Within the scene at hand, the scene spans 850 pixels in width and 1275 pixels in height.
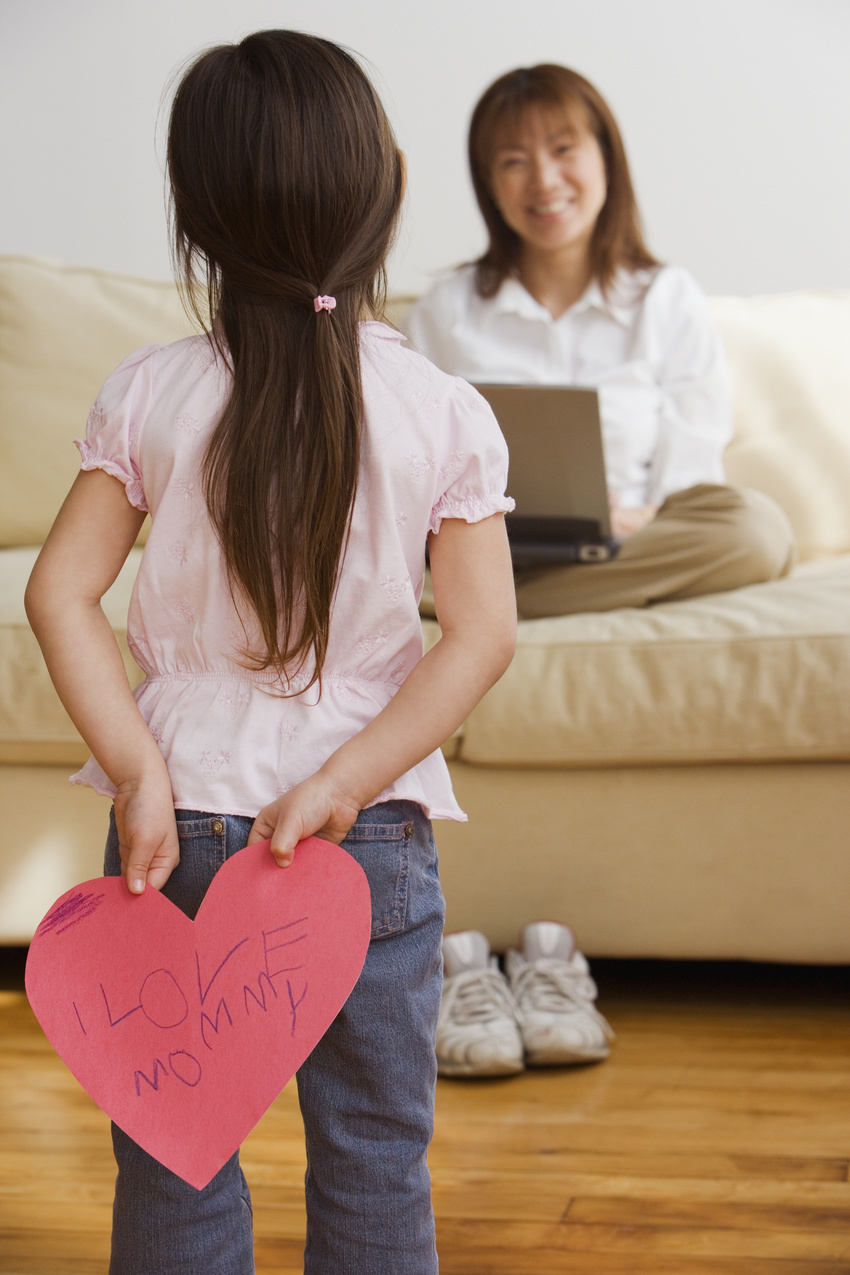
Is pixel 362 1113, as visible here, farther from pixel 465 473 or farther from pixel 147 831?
pixel 465 473

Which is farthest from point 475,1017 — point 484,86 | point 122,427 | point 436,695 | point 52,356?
point 484,86

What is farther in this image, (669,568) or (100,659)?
(669,568)

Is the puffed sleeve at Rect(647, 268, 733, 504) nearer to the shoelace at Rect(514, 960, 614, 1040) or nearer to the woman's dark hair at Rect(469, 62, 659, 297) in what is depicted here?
the woman's dark hair at Rect(469, 62, 659, 297)

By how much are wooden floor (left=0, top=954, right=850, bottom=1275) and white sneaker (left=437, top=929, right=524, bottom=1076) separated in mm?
25

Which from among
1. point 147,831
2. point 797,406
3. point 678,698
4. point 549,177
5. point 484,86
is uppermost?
point 484,86

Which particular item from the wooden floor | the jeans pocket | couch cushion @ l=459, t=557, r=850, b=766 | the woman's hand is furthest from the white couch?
the jeans pocket

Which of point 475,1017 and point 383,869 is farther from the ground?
point 383,869

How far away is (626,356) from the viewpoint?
1.92m

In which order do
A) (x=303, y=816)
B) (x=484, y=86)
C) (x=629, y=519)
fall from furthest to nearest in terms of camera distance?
(x=484, y=86), (x=629, y=519), (x=303, y=816)

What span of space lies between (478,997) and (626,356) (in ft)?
3.73

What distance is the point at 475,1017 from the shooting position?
1.19 m

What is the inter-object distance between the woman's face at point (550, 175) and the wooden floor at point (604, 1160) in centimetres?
123

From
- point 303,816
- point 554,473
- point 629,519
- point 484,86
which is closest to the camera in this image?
point 303,816

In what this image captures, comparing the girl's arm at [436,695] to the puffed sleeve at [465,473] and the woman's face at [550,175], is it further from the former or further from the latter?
the woman's face at [550,175]
